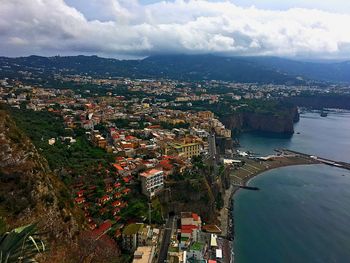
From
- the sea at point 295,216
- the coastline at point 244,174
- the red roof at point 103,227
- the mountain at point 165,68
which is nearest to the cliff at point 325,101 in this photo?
the mountain at point 165,68

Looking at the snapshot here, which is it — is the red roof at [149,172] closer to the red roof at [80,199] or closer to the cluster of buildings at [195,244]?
the cluster of buildings at [195,244]

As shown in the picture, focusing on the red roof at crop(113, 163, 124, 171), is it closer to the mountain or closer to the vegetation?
the vegetation

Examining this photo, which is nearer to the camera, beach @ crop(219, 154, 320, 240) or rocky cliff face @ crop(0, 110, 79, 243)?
rocky cliff face @ crop(0, 110, 79, 243)

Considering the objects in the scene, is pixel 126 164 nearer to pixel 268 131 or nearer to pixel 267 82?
pixel 268 131

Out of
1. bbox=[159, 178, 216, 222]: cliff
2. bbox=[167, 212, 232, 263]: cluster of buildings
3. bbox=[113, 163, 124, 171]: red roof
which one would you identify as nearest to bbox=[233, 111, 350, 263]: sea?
bbox=[167, 212, 232, 263]: cluster of buildings

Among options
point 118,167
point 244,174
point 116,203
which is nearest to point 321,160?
point 244,174
